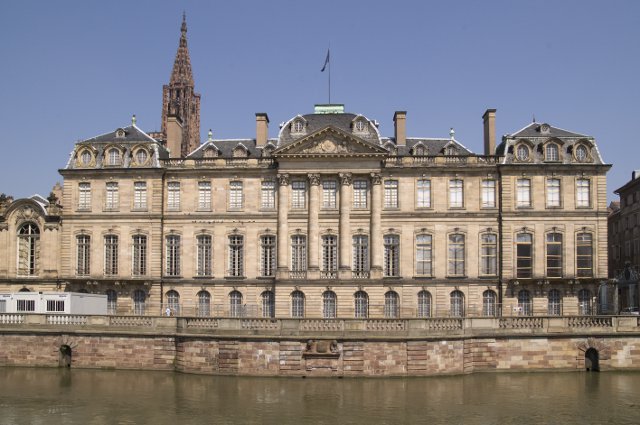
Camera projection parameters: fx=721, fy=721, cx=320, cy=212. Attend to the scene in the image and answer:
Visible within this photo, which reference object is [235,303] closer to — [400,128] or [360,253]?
[360,253]

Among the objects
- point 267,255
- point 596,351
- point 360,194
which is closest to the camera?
point 596,351

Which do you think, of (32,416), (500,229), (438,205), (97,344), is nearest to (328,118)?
(438,205)

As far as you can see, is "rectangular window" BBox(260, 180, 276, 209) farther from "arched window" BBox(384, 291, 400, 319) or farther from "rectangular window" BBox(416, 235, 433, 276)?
"rectangular window" BBox(416, 235, 433, 276)

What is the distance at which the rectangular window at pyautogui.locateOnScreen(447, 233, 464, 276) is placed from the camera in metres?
45.3

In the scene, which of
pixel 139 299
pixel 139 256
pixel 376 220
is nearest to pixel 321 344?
pixel 376 220

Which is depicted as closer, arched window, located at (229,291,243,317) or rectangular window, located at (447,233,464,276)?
rectangular window, located at (447,233,464,276)

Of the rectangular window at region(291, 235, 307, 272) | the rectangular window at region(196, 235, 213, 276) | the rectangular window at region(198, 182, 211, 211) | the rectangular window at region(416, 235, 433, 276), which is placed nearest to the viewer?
the rectangular window at region(416, 235, 433, 276)

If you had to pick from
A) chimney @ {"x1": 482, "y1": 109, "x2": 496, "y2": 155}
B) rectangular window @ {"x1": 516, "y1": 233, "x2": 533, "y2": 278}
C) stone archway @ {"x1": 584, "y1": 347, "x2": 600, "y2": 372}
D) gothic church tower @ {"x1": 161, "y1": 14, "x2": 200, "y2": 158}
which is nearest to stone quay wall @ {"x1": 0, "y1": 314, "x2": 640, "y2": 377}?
stone archway @ {"x1": 584, "y1": 347, "x2": 600, "y2": 372}

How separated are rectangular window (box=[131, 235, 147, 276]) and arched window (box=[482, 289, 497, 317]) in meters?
21.6

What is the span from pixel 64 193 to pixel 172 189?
7.08 meters

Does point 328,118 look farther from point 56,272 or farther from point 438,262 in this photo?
point 56,272

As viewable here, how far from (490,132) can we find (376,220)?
9768mm

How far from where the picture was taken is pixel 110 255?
46.5 metres

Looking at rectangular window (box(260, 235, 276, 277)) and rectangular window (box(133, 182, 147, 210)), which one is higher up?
rectangular window (box(133, 182, 147, 210))
